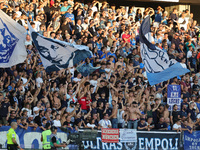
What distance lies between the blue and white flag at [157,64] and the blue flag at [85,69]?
3544mm

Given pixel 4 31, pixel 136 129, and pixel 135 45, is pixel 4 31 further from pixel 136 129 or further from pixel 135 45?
pixel 135 45

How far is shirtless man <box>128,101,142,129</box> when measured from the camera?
1806 cm

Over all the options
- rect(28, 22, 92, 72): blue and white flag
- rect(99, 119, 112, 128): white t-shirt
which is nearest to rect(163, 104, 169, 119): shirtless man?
rect(99, 119, 112, 128): white t-shirt

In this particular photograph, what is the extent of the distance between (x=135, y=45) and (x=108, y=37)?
1.53m

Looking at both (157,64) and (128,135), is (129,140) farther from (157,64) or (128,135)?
(157,64)

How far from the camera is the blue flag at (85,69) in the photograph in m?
19.9

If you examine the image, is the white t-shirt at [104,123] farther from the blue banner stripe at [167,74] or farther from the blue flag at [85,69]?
the blue flag at [85,69]

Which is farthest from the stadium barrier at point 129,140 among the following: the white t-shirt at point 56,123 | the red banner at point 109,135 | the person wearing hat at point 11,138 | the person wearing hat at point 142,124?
the person wearing hat at point 11,138

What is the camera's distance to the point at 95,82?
19812mm

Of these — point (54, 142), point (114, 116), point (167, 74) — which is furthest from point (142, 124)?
point (54, 142)

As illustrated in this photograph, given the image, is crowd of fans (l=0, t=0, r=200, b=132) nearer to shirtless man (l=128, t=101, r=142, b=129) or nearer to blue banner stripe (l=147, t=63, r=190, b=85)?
shirtless man (l=128, t=101, r=142, b=129)

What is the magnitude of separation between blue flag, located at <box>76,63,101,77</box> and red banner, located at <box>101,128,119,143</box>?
370cm

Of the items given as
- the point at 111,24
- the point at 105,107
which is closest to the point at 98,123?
the point at 105,107

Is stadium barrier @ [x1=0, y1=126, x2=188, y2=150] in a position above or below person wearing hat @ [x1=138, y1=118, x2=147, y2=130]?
below
